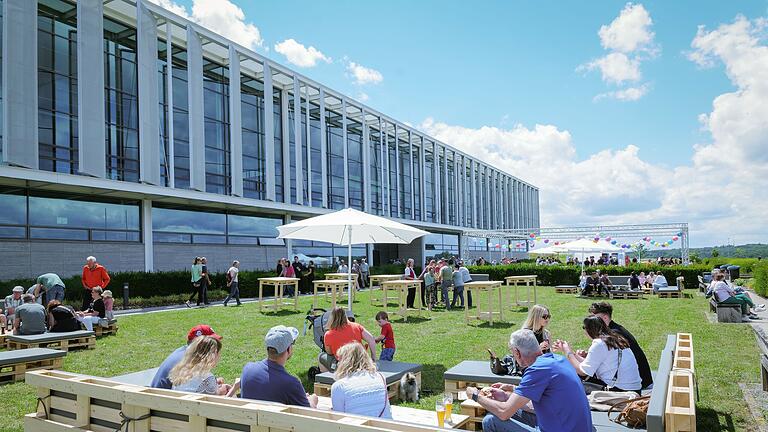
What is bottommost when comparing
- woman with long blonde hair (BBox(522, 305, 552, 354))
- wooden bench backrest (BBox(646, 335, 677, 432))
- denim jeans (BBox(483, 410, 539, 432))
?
denim jeans (BBox(483, 410, 539, 432))

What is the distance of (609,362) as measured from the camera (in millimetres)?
5406

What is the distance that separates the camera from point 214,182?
24.1 metres

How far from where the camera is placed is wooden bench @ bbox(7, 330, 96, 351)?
9.44 metres

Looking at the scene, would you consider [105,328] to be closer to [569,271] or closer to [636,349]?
[636,349]

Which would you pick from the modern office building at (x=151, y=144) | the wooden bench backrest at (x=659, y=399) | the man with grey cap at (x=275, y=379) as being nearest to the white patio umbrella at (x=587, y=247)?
the modern office building at (x=151, y=144)

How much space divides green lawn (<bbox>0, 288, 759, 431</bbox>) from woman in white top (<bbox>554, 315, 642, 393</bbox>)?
997mm

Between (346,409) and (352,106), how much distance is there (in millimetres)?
31545

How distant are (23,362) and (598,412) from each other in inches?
323

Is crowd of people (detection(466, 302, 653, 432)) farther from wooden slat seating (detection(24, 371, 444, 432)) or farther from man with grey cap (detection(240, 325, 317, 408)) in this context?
man with grey cap (detection(240, 325, 317, 408))

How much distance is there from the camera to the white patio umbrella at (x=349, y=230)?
9852 mm

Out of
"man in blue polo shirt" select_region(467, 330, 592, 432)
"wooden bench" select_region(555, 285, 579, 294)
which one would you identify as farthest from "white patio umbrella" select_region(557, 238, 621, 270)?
"man in blue polo shirt" select_region(467, 330, 592, 432)

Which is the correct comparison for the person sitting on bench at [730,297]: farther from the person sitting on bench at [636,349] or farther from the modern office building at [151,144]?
the modern office building at [151,144]

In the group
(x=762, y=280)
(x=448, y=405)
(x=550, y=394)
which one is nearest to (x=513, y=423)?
(x=448, y=405)

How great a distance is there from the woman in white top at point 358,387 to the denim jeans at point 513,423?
943mm
